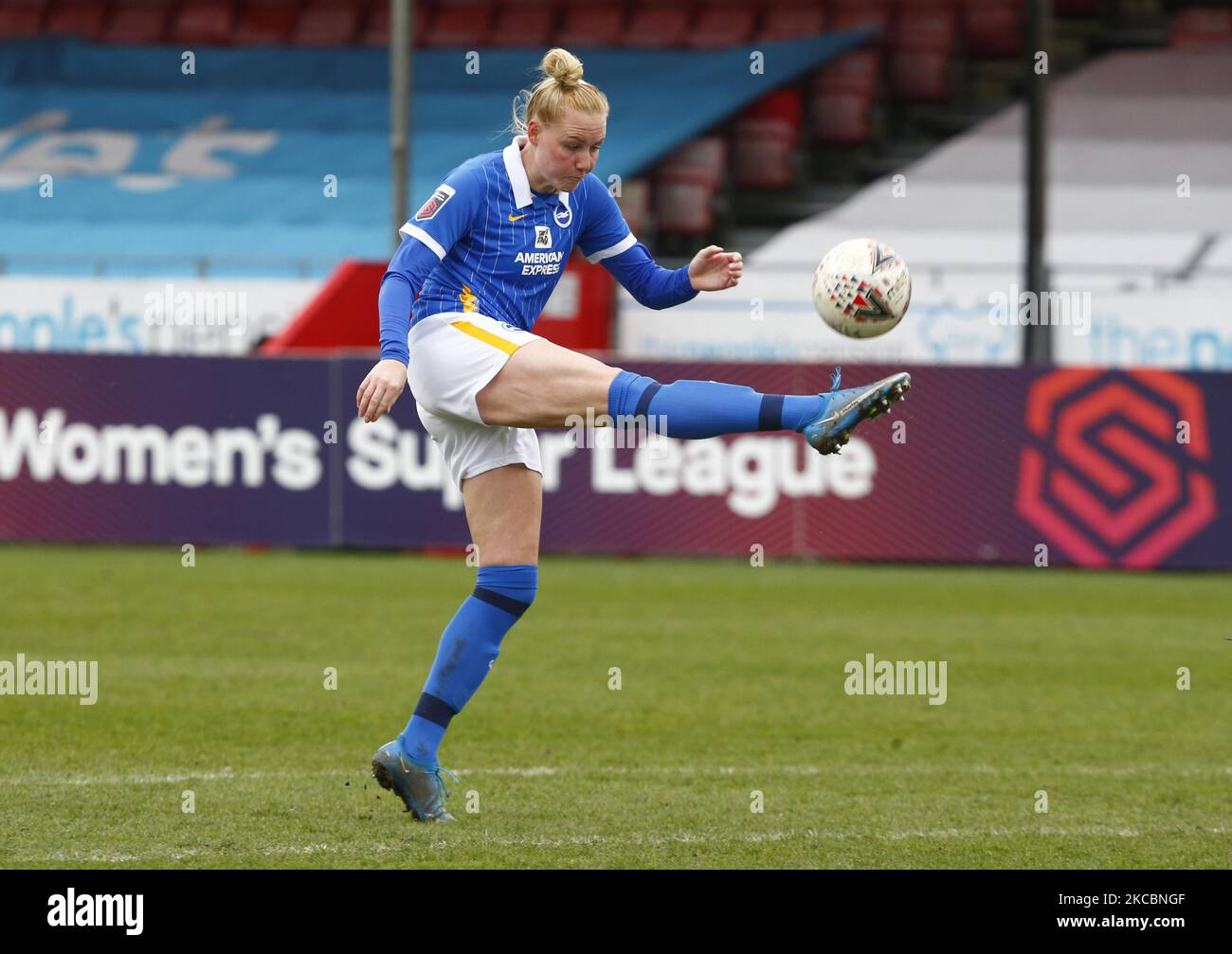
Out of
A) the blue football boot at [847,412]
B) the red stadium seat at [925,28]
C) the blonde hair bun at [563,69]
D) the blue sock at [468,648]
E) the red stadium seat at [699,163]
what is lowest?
the blue sock at [468,648]

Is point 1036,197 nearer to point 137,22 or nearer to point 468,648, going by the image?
point 468,648

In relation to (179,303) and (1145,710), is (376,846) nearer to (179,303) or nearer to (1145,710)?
(1145,710)

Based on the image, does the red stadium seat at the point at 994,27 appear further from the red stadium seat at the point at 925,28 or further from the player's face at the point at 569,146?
the player's face at the point at 569,146

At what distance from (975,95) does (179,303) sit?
11609 millimetres

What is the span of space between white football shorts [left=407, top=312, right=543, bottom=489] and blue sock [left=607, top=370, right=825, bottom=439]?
365mm

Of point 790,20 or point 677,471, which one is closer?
point 677,471

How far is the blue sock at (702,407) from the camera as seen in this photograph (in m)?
5.40

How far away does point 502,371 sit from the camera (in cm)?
556

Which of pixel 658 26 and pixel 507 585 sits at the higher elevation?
pixel 658 26

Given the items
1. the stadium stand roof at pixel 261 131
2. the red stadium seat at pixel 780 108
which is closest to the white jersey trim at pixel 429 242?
the stadium stand roof at pixel 261 131

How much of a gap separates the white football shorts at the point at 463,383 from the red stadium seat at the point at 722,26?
70.0 ft

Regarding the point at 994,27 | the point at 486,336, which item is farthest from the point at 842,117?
the point at 486,336

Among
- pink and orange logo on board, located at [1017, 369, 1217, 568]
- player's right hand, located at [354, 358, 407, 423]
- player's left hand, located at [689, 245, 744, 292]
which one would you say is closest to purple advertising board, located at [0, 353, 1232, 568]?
pink and orange logo on board, located at [1017, 369, 1217, 568]

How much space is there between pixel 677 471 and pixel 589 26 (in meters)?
13.3
